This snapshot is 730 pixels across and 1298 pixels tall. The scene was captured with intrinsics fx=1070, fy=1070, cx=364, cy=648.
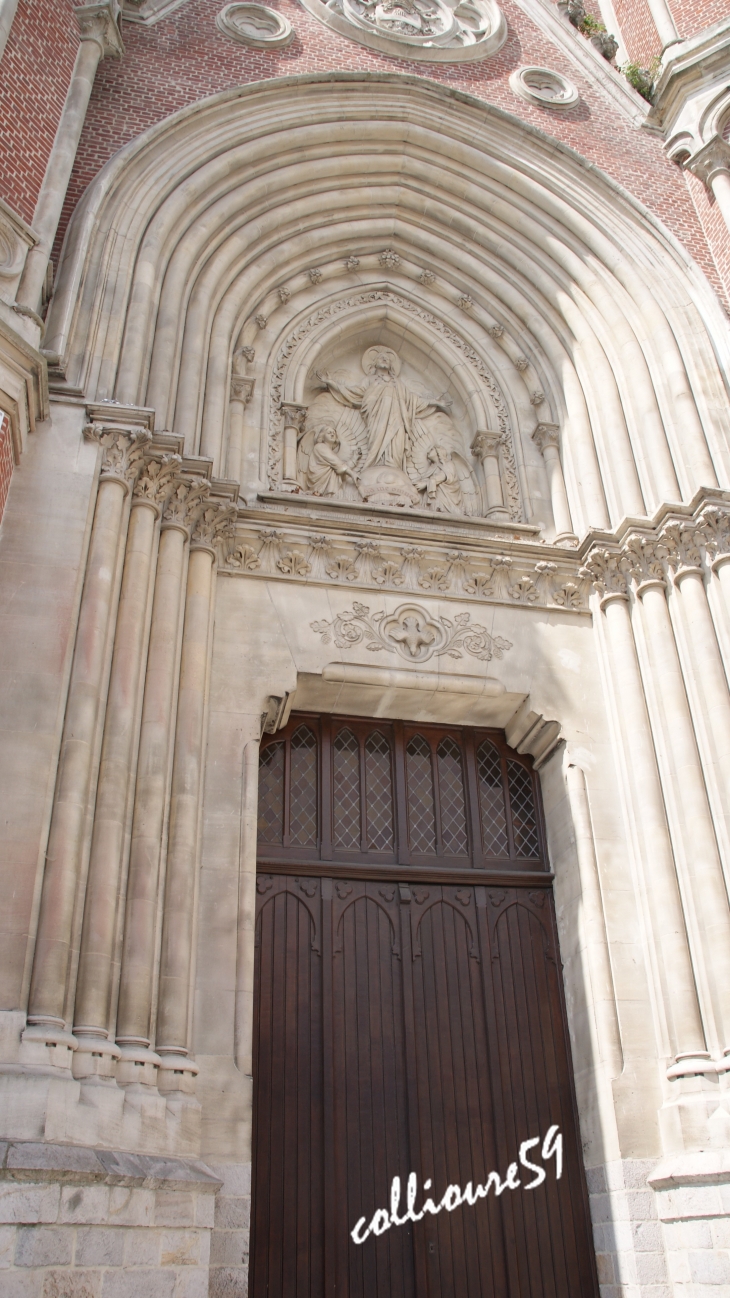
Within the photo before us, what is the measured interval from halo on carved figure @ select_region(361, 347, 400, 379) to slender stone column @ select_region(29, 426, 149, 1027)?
383cm

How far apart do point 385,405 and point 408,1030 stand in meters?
6.04

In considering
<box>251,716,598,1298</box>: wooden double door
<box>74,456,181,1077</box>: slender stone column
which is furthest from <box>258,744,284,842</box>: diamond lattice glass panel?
<box>74,456,181,1077</box>: slender stone column

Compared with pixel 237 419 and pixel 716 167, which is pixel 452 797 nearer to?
pixel 237 419

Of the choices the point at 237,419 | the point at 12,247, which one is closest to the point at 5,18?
the point at 12,247

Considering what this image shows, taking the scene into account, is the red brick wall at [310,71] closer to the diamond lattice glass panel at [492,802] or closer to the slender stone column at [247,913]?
the slender stone column at [247,913]

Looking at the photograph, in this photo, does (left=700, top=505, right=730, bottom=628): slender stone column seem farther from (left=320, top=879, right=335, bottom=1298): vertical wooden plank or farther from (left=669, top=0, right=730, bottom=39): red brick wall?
(left=669, top=0, right=730, bottom=39): red brick wall

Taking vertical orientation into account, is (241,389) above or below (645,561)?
above

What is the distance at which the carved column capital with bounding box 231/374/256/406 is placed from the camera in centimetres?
1011

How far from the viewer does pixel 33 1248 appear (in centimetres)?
504

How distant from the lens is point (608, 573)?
9.49 metres

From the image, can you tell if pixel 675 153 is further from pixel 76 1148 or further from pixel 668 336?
pixel 76 1148

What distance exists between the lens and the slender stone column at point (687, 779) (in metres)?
7.63

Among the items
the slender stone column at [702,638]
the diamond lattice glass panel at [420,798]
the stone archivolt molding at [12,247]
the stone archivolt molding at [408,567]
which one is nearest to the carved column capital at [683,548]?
the slender stone column at [702,638]

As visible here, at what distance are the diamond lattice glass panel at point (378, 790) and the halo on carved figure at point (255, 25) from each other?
305 inches
